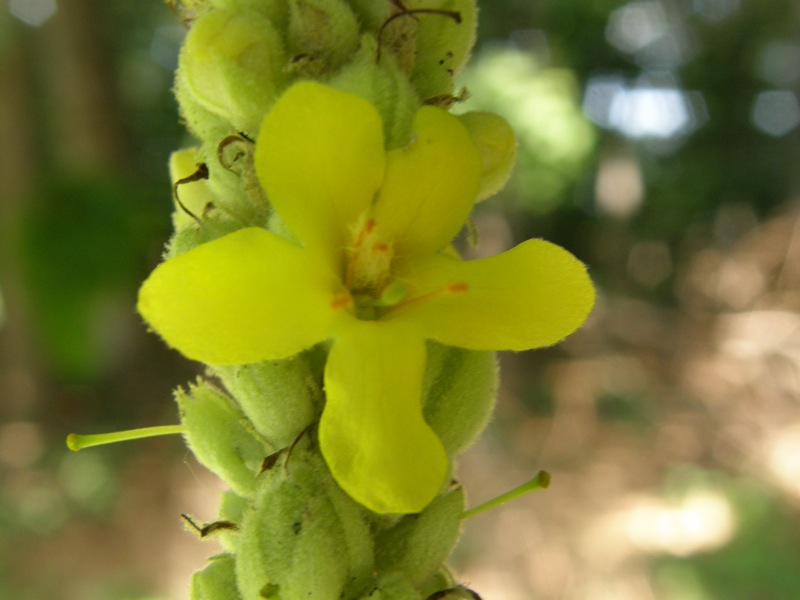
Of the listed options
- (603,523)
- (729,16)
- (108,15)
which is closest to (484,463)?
(603,523)

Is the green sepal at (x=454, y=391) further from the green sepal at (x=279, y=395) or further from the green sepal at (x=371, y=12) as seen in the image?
the green sepal at (x=371, y=12)

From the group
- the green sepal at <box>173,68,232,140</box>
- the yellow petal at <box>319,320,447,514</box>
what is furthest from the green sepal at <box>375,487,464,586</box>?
Answer: the green sepal at <box>173,68,232,140</box>

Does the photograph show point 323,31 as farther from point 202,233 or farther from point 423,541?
point 423,541

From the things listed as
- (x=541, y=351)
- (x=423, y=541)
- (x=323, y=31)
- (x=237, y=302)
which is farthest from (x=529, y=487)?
(x=541, y=351)

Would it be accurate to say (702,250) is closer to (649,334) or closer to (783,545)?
(649,334)

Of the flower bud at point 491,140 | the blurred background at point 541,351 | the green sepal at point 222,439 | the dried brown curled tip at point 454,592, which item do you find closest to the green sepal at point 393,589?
the dried brown curled tip at point 454,592

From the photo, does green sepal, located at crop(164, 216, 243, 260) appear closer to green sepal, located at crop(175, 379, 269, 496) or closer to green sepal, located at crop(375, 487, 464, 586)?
green sepal, located at crop(175, 379, 269, 496)
